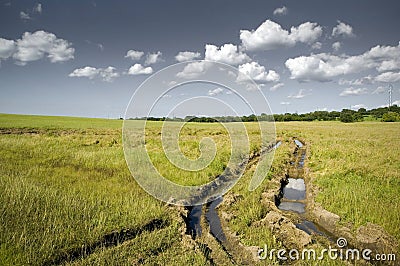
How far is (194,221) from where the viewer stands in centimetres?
832

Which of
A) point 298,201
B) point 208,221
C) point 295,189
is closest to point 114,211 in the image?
point 208,221

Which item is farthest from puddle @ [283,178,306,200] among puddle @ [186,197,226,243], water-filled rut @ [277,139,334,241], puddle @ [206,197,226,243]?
puddle @ [186,197,226,243]

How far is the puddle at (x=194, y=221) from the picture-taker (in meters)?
7.39

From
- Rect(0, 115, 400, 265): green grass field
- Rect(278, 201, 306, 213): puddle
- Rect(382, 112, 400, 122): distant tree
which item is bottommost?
Rect(278, 201, 306, 213): puddle

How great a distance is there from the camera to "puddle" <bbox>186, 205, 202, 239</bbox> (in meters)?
7.39

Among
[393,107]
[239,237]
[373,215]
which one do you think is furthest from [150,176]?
[393,107]

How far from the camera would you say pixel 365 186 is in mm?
10266

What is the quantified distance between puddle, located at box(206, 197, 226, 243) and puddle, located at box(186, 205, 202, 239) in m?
0.33

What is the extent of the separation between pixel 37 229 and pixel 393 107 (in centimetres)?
14428

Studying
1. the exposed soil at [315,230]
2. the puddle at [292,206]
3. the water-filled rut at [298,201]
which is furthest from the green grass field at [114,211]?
the water-filled rut at [298,201]

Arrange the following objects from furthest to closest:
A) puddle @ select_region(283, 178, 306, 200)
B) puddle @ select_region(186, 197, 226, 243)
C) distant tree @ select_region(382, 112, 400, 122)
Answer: distant tree @ select_region(382, 112, 400, 122), puddle @ select_region(283, 178, 306, 200), puddle @ select_region(186, 197, 226, 243)

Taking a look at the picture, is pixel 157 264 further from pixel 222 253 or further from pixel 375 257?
pixel 375 257

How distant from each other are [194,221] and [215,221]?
669 millimetres

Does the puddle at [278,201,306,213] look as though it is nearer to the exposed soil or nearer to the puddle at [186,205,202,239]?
the exposed soil
